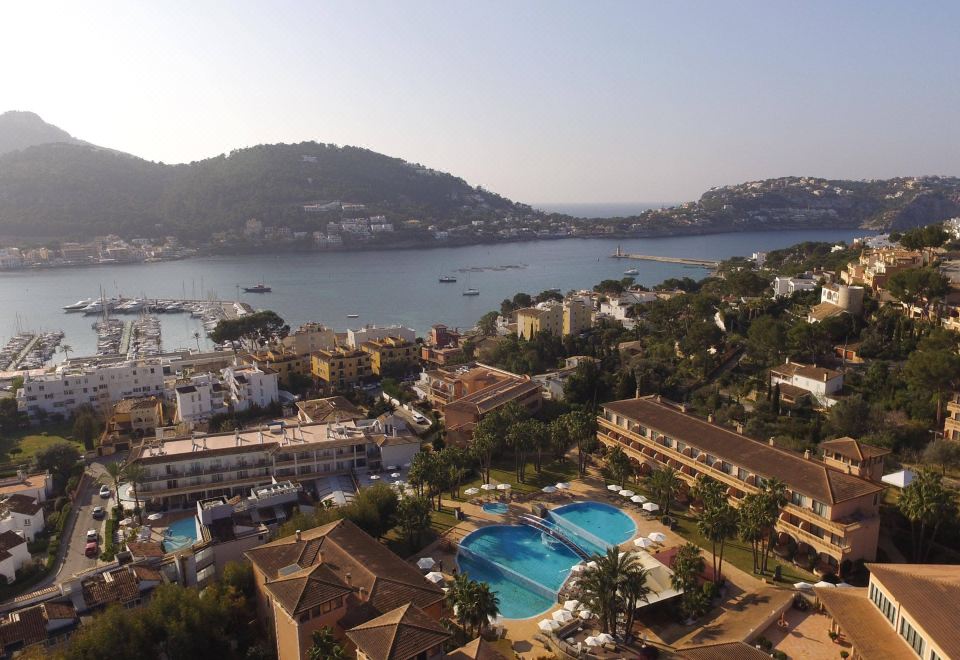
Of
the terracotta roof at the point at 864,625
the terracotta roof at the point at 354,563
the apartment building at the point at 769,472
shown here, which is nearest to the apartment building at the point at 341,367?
the apartment building at the point at 769,472

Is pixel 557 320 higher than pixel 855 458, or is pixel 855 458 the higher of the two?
pixel 855 458

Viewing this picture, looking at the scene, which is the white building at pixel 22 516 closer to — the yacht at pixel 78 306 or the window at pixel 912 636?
the window at pixel 912 636

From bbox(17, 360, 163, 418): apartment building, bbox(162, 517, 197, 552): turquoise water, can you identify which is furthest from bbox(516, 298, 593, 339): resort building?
bbox(162, 517, 197, 552): turquoise water

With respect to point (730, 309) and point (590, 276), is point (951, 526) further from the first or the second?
point (590, 276)

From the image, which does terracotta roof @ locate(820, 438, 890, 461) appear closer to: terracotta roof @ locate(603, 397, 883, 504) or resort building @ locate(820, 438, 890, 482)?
resort building @ locate(820, 438, 890, 482)

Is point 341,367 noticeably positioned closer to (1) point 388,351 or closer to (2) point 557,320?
(1) point 388,351

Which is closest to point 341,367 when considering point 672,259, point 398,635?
point 398,635

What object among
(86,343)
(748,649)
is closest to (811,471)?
(748,649)
